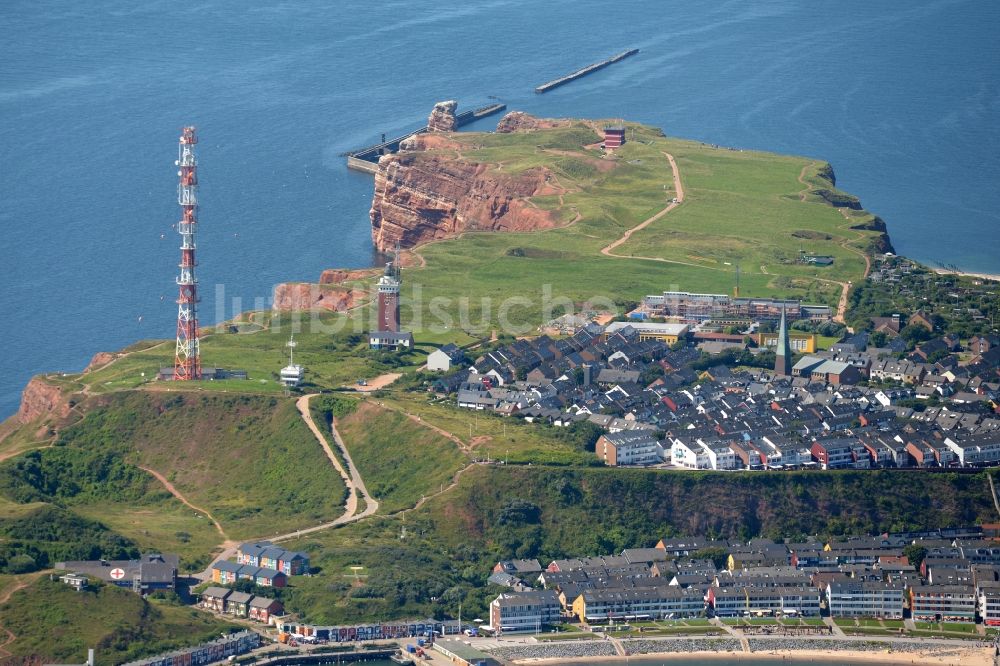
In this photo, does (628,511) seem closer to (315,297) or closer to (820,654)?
(820,654)

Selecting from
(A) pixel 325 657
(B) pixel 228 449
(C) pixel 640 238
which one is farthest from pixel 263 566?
(C) pixel 640 238

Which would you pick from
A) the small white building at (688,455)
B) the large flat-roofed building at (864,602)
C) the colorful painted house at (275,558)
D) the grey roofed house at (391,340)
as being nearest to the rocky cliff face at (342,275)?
the grey roofed house at (391,340)

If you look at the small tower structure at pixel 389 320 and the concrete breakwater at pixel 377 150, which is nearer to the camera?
the small tower structure at pixel 389 320

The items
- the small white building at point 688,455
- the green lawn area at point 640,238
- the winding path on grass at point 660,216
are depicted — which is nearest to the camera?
the small white building at point 688,455

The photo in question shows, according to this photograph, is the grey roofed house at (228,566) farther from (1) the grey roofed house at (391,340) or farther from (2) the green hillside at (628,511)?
(1) the grey roofed house at (391,340)

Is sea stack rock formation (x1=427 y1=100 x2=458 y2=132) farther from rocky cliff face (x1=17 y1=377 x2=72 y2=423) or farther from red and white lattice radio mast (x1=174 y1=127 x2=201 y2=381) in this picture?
red and white lattice radio mast (x1=174 y1=127 x2=201 y2=381)

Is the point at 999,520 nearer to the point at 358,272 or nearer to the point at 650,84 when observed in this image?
the point at 358,272

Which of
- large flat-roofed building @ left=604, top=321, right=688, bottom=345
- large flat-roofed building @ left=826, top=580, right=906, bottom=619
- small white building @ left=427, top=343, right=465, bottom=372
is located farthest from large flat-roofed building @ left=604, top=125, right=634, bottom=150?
large flat-roofed building @ left=826, top=580, right=906, bottom=619

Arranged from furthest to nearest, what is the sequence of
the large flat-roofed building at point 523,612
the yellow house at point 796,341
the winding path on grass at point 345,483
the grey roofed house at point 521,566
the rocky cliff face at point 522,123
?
1. the rocky cliff face at point 522,123
2. the yellow house at point 796,341
3. the winding path on grass at point 345,483
4. the grey roofed house at point 521,566
5. the large flat-roofed building at point 523,612
